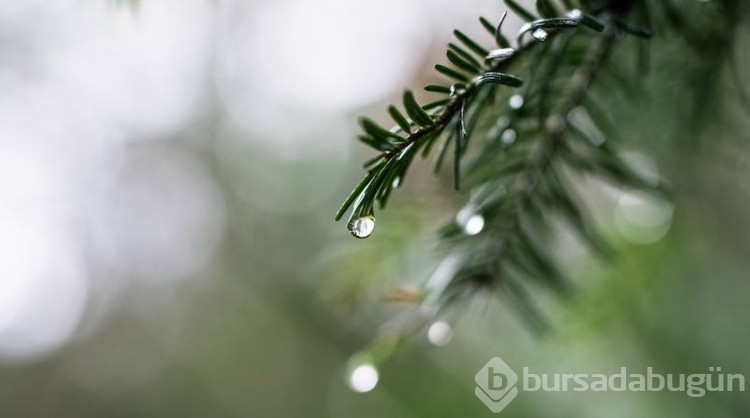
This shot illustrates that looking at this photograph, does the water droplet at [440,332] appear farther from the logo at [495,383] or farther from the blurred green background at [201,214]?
the blurred green background at [201,214]

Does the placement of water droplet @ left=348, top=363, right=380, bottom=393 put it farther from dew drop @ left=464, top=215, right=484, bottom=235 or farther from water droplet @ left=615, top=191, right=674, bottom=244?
water droplet @ left=615, top=191, right=674, bottom=244

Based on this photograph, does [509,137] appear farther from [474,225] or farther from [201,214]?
[201,214]

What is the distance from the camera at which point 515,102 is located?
0.18m

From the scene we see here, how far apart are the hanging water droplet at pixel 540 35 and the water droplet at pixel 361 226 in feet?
0.15

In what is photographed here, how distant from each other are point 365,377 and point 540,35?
0.13 metres

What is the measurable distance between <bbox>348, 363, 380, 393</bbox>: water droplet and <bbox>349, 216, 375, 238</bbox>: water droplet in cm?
7

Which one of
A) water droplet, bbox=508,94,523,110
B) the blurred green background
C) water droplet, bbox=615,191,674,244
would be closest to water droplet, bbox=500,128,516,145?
water droplet, bbox=508,94,523,110

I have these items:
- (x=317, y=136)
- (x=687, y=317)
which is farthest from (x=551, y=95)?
(x=317, y=136)

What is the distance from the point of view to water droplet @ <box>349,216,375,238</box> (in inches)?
5.3

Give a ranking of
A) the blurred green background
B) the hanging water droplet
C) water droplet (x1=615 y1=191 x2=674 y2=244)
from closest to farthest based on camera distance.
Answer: the hanging water droplet < water droplet (x1=615 y1=191 x2=674 y2=244) < the blurred green background

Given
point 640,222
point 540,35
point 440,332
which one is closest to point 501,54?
point 540,35

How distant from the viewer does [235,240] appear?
153 centimetres

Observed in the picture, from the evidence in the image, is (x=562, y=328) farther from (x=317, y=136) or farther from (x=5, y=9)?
(x=5, y=9)

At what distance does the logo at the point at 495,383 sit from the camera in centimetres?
40
